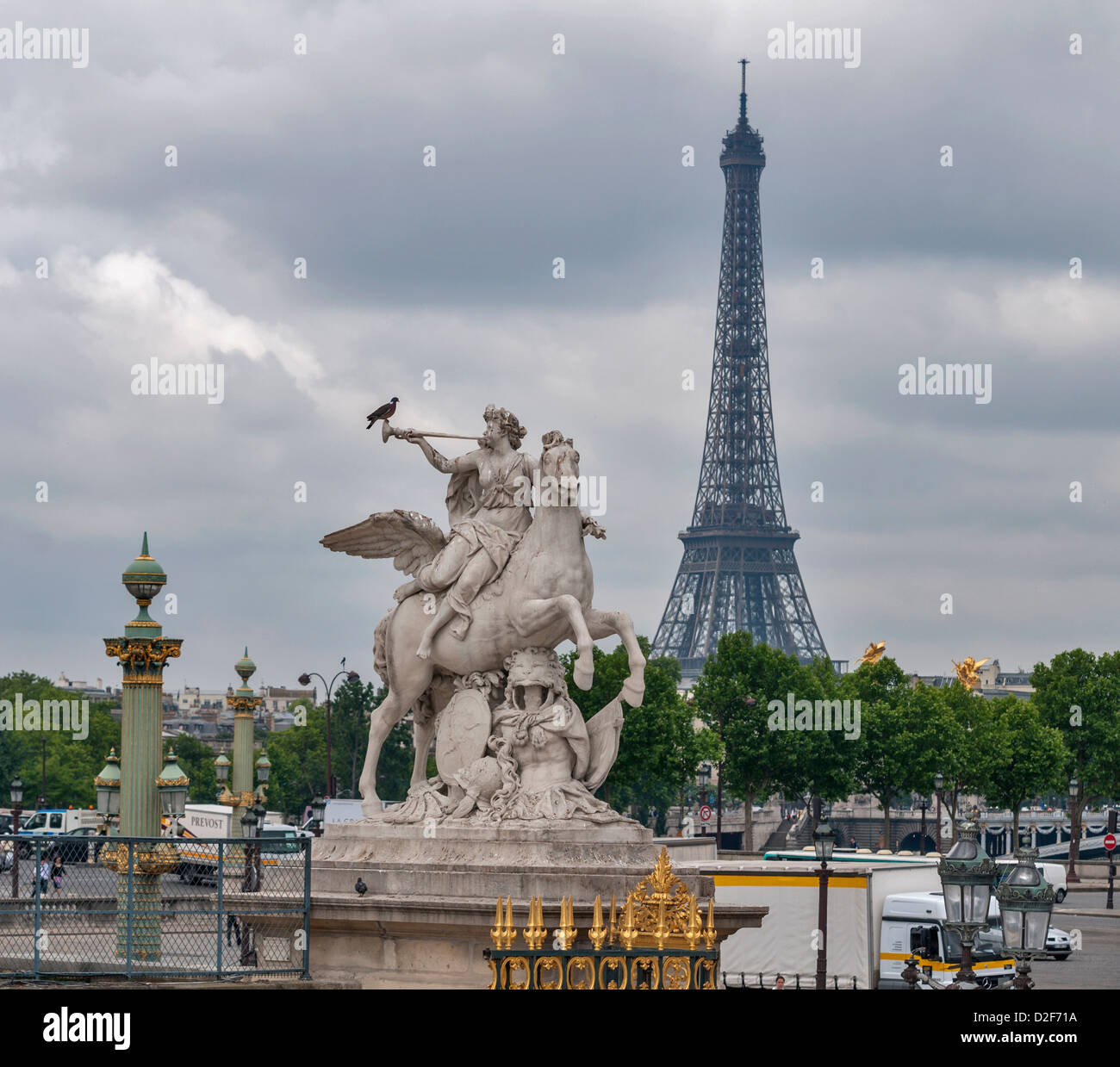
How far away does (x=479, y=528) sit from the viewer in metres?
20.3

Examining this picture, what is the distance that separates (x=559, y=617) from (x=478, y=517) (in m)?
1.61

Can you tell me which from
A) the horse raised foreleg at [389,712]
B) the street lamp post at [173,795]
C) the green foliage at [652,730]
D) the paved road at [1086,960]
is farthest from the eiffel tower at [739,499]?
the horse raised foreleg at [389,712]

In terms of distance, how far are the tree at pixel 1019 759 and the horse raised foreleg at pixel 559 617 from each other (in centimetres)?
7448

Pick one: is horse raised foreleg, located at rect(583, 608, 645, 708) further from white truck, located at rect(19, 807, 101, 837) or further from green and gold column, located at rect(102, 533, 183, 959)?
white truck, located at rect(19, 807, 101, 837)

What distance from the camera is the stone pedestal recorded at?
1852cm

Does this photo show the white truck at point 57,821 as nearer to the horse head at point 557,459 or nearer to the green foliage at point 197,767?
the green foliage at point 197,767

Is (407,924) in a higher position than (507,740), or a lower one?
lower

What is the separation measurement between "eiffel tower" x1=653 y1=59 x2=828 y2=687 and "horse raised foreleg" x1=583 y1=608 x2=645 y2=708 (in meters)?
144

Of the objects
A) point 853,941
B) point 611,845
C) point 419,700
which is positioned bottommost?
point 853,941
